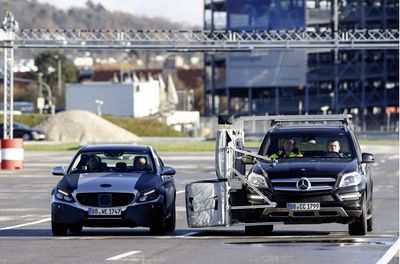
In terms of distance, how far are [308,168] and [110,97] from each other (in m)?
105

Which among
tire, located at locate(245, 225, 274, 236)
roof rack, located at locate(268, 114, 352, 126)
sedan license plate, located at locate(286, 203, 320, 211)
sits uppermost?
roof rack, located at locate(268, 114, 352, 126)

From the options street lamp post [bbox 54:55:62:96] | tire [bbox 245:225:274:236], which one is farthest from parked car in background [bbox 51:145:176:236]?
street lamp post [bbox 54:55:62:96]

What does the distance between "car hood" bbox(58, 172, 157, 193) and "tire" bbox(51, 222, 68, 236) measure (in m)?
0.55

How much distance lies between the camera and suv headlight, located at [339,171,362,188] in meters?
18.5

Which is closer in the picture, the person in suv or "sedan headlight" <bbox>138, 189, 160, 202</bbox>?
the person in suv

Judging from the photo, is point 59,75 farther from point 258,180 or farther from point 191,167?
point 258,180

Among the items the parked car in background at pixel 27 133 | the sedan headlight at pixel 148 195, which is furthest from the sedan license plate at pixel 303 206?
the parked car in background at pixel 27 133

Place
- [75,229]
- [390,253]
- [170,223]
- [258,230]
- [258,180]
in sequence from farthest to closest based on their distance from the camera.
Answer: [170,223], [75,229], [258,230], [258,180], [390,253]

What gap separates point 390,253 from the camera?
631 inches

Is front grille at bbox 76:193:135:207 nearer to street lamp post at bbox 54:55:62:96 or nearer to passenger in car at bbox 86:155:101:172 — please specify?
passenger in car at bbox 86:155:101:172

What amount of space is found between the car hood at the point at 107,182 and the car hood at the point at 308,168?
1.82 m

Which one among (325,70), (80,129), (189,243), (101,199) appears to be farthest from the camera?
(325,70)

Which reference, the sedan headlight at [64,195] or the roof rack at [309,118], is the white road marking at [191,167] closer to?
the roof rack at [309,118]

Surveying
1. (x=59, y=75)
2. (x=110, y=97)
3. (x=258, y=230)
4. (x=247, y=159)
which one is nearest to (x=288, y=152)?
(x=247, y=159)
